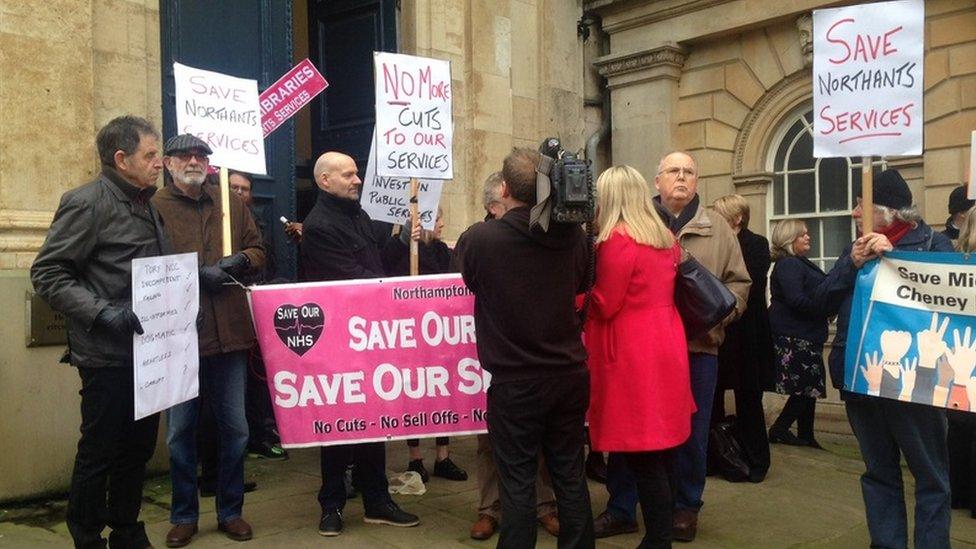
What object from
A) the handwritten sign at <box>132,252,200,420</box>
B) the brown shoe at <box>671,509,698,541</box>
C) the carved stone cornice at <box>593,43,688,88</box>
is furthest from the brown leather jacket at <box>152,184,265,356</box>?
the carved stone cornice at <box>593,43,688,88</box>

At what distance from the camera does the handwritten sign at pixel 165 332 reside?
404 cm

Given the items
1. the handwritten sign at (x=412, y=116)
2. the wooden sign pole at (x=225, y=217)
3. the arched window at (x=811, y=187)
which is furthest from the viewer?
the arched window at (x=811, y=187)

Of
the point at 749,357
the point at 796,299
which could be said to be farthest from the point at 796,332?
the point at 749,357

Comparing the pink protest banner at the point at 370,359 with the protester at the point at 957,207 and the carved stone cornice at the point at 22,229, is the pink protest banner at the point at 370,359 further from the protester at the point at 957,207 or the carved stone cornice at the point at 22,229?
the protester at the point at 957,207

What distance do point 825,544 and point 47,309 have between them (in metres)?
4.74

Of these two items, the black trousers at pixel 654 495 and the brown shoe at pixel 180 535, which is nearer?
the black trousers at pixel 654 495

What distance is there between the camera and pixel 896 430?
4004 millimetres

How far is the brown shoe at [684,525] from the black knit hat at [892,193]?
190 centimetres

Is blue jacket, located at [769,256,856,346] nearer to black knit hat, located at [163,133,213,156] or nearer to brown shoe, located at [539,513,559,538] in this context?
brown shoe, located at [539,513,559,538]

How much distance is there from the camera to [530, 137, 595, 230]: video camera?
3.62 metres

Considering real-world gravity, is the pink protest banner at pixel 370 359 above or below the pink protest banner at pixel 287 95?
below

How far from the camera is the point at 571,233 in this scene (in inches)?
151

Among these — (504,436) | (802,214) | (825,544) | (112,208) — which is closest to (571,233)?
(504,436)

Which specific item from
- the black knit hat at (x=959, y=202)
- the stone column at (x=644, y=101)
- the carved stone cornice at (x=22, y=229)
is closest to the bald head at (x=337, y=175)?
the carved stone cornice at (x=22, y=229)
